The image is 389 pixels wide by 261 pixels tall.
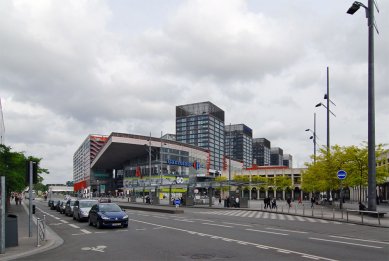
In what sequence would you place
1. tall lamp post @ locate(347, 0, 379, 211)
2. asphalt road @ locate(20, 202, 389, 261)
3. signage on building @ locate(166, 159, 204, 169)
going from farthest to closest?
1. signage on building @ locate(166, 159, 204, 169)
2. tall lamp post @ locate(347, 0, 379, 211)
3. asphalt road @ locate(20, 202, 389, 261)

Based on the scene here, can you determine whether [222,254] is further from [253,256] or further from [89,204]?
[89,204]

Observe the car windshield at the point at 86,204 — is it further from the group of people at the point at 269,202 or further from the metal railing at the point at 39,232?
the group of people at the point at 269,202

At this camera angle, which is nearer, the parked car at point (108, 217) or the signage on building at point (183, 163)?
the parked car at point (108, 217)

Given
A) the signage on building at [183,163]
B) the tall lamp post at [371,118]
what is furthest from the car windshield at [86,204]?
the signage on building at [183,163]

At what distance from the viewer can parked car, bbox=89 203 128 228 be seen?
73.5ft

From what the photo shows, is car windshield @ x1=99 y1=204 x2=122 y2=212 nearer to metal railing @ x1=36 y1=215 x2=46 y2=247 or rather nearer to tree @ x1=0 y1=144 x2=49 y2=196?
metal railing @ x1=36 y1=215 x2=46 y2=247

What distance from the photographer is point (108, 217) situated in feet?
73.9

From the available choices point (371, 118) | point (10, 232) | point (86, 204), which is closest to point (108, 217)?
point (10, 232)

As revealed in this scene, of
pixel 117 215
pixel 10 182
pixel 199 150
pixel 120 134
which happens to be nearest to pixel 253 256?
pixel 117 215

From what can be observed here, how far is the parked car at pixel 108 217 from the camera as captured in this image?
73.5ft

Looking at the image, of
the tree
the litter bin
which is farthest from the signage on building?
the litter bin

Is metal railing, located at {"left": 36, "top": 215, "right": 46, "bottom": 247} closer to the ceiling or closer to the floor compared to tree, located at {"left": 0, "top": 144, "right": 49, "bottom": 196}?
closer to the floor

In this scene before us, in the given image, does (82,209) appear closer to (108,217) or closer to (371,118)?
(108,217)

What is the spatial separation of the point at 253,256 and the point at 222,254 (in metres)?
0.98
